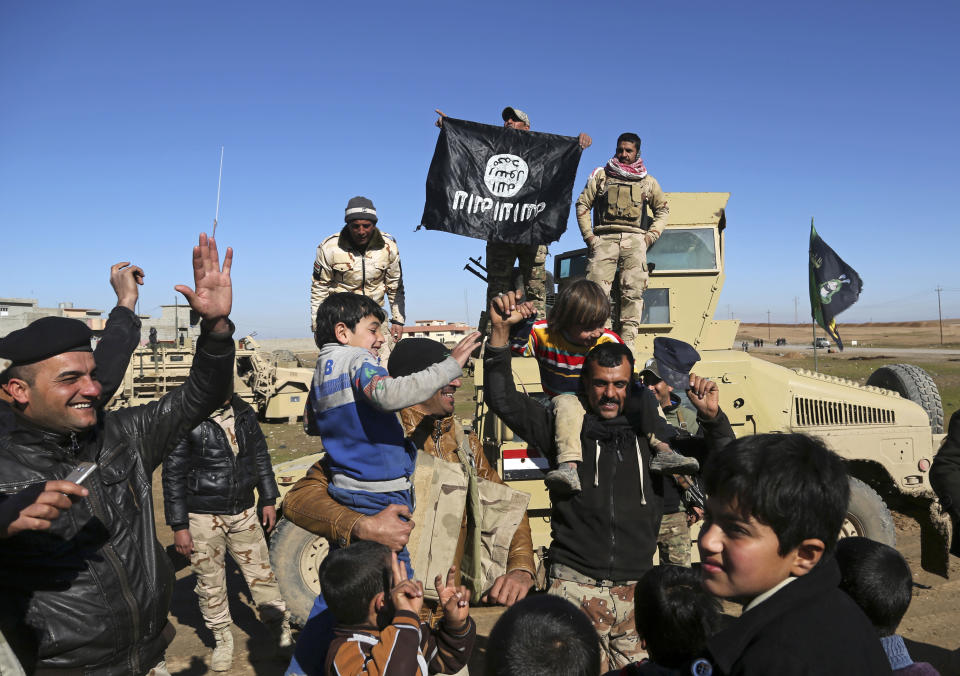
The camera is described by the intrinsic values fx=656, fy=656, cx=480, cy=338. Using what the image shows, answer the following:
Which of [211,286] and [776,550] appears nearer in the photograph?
[776,550]

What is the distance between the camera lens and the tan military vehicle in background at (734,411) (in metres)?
5.03

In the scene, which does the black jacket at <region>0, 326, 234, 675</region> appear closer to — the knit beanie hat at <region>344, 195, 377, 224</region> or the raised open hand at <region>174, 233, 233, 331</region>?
the raised open hand at <region>174, 233, 233, 331</region>

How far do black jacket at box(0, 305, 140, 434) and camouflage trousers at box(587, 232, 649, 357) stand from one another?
14.6ft

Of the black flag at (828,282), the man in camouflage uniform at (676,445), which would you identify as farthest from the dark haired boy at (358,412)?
the black flag at (828,282)

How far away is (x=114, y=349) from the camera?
2.46 m

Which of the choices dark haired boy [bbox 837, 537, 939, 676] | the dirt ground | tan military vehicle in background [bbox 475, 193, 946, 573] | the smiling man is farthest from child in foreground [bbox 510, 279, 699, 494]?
the dirt ground

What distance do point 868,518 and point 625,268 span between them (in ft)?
9.62

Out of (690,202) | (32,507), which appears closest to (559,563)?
(32,507)

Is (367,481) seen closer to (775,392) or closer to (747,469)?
(747,469)

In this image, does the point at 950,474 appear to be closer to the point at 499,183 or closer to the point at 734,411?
the point at 734,411

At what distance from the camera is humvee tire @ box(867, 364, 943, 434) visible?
7.03 metres

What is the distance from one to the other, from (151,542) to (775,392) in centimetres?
515

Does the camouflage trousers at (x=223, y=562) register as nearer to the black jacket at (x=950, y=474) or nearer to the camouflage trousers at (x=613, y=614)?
the camouflage trousers at (x=613, y=614)

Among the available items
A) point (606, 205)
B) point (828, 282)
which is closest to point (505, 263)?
point (606, 205)
